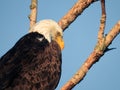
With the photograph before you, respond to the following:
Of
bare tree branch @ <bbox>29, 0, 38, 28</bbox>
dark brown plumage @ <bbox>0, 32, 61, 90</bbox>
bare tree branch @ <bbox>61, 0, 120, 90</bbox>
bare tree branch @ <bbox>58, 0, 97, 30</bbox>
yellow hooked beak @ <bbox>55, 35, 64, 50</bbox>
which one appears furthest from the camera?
bare tree branch @ <bbox>58, 0, 97, 30</bbox>

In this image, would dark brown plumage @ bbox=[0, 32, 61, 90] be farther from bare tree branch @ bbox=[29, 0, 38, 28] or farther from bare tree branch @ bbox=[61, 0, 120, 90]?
bare tree branch @ bbox=[29, 0, 38, 28]

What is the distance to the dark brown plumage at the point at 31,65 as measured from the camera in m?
9.89

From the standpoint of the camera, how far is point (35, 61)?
10.1 m

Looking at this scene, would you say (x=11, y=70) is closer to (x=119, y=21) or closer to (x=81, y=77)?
(x=81, y=77)

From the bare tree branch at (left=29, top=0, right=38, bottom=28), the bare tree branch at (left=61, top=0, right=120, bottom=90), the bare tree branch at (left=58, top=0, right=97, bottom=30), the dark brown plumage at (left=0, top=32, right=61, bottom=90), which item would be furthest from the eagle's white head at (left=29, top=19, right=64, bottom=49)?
the bare tree branch at (left=61, top=0, right=120, bottom=90)

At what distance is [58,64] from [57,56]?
0.40ft

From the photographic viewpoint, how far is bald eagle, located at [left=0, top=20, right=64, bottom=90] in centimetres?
990

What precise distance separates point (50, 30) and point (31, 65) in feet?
2.51

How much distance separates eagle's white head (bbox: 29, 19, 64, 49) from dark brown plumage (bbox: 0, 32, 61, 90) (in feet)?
0.37

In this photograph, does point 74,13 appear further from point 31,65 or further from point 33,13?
point 31,65

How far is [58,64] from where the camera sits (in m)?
10.4

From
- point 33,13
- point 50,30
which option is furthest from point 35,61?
point 33,13

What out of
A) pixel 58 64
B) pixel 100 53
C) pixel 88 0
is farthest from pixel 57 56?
pixel 88 0

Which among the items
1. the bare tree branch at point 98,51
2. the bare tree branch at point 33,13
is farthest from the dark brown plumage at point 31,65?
the bare tree branch at point 33,13
